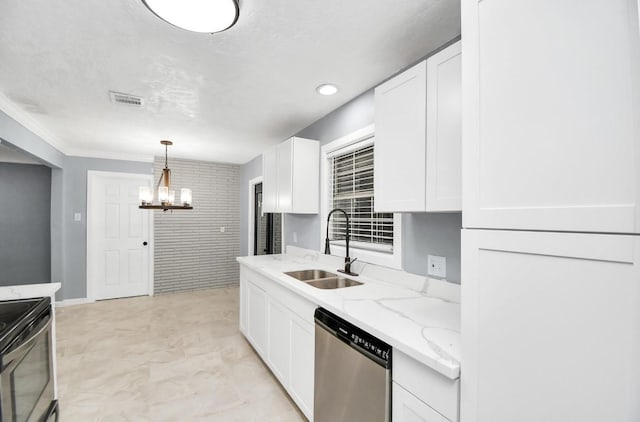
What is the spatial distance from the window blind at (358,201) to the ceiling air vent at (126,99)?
6.01 ft

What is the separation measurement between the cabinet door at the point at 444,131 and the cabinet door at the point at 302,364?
3.68 ft

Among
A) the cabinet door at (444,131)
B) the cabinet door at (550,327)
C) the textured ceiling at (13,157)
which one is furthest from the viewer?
the textured ceiling at (13,157)

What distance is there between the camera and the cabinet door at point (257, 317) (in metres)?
2.64

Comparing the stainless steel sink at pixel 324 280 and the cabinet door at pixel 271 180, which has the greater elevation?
the cabinet door at pixel 271 180

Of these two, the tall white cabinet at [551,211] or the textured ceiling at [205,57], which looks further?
the textured ceiling at [205,57]

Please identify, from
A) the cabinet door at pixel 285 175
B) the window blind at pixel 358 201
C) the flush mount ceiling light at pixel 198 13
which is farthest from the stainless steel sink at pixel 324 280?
the flush mount ceiling light at pixel 198 13

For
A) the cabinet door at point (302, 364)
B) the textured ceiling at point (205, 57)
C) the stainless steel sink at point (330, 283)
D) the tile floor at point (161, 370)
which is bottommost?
the tile floor at point (161, 370)

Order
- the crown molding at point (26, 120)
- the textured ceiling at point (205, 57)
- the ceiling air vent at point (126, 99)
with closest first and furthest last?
the textured ceiling at point (205, 57), the ceiling air vent at point (126, 99), the crown molding at point (26, 120)

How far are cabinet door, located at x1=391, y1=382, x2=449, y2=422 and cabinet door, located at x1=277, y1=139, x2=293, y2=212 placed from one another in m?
2.06

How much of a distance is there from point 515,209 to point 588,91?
13.0 inches

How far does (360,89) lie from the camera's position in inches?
93.5

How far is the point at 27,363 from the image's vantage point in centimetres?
154

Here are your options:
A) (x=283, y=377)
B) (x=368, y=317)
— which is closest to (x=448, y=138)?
(x=368, y=317)

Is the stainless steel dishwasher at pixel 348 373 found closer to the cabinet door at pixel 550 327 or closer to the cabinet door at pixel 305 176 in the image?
the cabinet door at pixel 550 327
